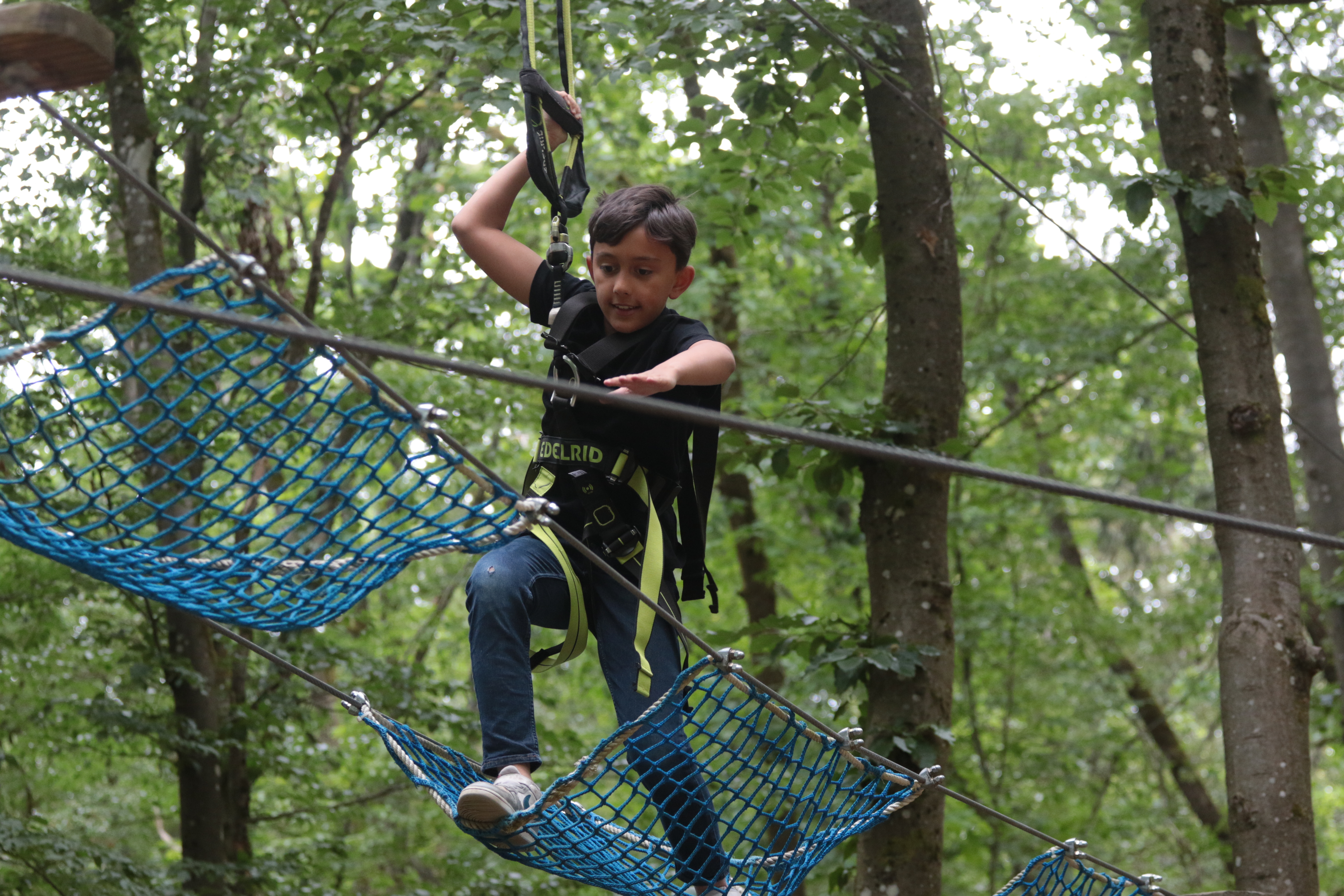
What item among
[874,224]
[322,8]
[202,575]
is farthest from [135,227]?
[202,575]

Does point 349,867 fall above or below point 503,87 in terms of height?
below

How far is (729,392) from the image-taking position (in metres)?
7.24

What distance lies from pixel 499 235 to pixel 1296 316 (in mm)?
4752

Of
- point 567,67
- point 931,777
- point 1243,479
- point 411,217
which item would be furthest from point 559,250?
point 411,217

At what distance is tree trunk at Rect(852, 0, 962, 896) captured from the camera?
3.16 metres

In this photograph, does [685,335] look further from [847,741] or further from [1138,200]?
[1138,200]

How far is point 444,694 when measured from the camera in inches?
220

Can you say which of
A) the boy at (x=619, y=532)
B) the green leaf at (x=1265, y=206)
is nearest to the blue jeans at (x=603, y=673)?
the boy at (x=619, y=532)

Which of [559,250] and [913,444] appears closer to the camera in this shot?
[559,250]

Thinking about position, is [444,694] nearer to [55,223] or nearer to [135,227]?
[135,227]

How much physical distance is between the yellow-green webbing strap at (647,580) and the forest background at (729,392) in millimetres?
1156

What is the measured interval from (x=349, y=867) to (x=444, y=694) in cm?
213

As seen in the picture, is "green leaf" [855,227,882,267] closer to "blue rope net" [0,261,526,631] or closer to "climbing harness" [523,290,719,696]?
"climbing harness" [523,290,719,696]

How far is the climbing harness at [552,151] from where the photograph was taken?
2156 millimetres
